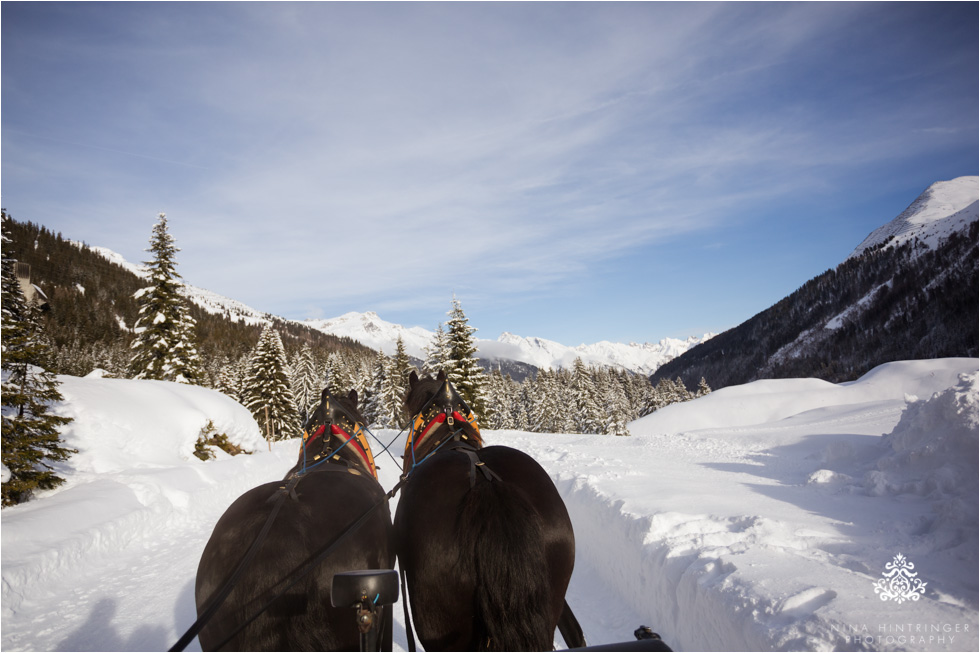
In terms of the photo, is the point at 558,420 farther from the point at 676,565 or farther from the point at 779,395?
the point at 676,565

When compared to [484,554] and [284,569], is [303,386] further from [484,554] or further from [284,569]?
[484,554]

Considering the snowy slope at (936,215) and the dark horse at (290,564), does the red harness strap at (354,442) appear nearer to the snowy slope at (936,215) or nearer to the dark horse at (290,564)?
the dark horse at (290,564)

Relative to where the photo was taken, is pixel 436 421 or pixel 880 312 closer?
pixel 436 421

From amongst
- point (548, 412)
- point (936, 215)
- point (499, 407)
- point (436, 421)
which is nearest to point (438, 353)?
point (436, 421)

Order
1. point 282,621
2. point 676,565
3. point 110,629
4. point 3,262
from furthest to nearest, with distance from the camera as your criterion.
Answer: point 3,262, point 110,629, point 676,565, point 282,621

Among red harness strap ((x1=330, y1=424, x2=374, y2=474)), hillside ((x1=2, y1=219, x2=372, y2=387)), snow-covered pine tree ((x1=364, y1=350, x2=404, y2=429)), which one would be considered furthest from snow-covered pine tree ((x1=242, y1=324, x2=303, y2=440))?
hillside ((x1=2, y1=219, x2=372, y2=387))

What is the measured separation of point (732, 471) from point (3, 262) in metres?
15.4

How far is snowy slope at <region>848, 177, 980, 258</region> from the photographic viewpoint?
98.8 m

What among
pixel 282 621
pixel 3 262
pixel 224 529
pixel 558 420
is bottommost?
pixel 558 420

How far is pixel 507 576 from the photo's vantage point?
260 centimetres

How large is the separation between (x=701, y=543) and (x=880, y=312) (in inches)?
4919

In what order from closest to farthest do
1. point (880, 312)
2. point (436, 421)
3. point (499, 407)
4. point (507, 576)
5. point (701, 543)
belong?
point (507, 576) → point (701, 543) → point (436, 421) → point (499, 407) → point (880, 312)

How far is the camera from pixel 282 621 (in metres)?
2.64

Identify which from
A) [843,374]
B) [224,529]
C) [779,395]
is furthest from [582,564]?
[843,374]
